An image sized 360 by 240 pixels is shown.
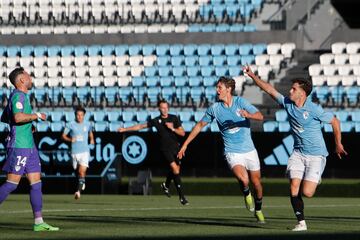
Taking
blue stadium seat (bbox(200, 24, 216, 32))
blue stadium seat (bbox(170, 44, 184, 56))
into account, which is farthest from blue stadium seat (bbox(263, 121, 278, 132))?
blue stadium seat (bbox(200, 24, 216, 32))

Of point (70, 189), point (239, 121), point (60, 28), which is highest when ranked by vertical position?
point (60, 28)

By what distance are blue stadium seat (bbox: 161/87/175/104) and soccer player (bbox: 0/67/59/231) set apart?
77.2 feet

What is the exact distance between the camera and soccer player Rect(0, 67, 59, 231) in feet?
45.7

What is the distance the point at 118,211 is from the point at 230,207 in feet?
8.48

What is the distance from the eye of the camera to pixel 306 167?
14.6m

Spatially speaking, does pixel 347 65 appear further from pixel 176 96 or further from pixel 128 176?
pixel 128 176

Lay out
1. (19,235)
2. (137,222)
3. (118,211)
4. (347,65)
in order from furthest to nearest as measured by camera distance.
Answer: (347,65) → (118,211) → (137,222) → (19,235)

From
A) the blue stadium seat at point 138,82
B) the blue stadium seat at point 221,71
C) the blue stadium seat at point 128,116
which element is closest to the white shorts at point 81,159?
the blue stadium seat at point 128,116

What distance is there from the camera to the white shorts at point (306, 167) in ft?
47.8

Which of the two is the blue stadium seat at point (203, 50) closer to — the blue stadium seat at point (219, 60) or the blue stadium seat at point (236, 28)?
the blue stadium seat at point (219, 60)

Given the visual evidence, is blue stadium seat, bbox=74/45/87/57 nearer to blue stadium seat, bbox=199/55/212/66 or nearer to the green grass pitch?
blue stadium seat, bbox=199/55/212/66

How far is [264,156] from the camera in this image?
3012 centimetres

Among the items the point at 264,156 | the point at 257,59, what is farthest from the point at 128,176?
the point at 257,59

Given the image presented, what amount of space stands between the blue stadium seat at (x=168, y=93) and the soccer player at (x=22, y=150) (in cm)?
2353
